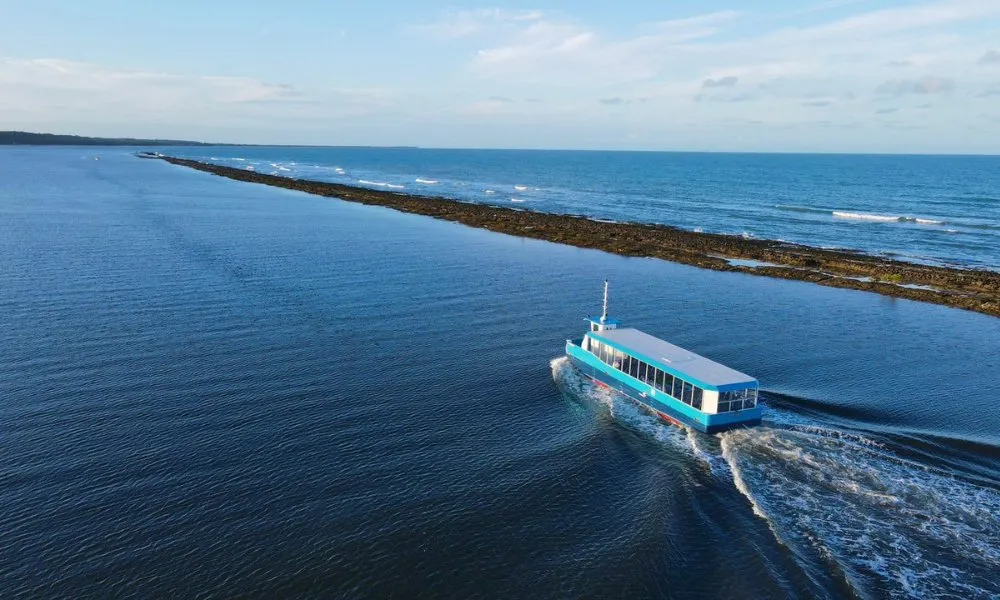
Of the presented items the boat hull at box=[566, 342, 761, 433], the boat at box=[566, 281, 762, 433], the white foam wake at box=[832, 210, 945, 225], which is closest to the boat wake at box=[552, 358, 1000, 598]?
the boat hull at box=[566, 342, 761, 433]

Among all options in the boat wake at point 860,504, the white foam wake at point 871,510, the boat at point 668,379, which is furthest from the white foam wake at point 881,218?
the white foam wake at point 871,510

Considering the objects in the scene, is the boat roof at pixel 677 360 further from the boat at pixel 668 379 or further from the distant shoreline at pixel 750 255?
the distant shoreline at pixel 750 255

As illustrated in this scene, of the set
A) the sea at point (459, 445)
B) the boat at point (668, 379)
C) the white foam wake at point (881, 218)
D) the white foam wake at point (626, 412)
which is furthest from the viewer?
the white foam wake at point (881, 218)

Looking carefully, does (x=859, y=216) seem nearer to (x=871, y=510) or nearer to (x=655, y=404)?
(x=655, y=404)

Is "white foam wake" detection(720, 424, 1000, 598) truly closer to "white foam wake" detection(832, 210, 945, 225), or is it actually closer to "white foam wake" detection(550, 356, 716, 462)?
"white foam wake" detection(550, 356, 716, 462)

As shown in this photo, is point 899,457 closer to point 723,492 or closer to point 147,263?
point 723,492

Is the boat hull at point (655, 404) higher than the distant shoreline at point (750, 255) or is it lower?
lower

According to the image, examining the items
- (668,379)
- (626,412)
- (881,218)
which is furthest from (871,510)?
(881,218)
